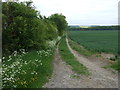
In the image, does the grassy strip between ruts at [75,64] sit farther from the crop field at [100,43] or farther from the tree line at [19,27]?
the crop field at [100,43]

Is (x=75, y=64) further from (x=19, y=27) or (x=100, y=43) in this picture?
(x=100, y=43)

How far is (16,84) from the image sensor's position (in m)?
6.48

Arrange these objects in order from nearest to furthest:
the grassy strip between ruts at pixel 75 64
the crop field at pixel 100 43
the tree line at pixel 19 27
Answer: the grassy strip between ruts at pixel 75 64
the tree line at pixel 19 27
the crop field at pixel 100 43

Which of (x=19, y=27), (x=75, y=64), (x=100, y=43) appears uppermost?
(x=19, y=27)

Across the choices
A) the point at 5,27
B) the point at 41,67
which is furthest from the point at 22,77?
the point at 5,27

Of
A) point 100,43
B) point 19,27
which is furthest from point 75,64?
point 100,43

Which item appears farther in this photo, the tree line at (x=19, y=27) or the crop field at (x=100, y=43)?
the crop field at (x=100, y=43)

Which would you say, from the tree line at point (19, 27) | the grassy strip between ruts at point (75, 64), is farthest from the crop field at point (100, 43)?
the tree line at point (19, 27)

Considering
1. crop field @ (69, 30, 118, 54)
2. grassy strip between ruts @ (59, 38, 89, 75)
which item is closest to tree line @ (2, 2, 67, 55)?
grassy strip between ruts @ (59, 38, 89, 75)

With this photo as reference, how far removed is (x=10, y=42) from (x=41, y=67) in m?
5.88

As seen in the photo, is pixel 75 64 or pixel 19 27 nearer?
pixel 75 64

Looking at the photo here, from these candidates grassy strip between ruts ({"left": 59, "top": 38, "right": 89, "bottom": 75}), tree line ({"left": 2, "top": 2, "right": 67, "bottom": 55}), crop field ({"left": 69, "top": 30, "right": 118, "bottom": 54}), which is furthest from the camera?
crop field ({"left": 69, "top": 30, "right": 118, "bottom": 54})

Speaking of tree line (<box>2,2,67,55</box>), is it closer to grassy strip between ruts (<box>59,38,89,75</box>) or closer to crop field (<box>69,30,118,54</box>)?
grassy strip between ruts (<box>59,38,89,75</box>)

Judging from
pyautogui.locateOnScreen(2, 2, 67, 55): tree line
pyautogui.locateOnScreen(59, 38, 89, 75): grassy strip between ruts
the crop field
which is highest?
pyautogui.locateOnScreen(2, 2, 67, 55): tree line
